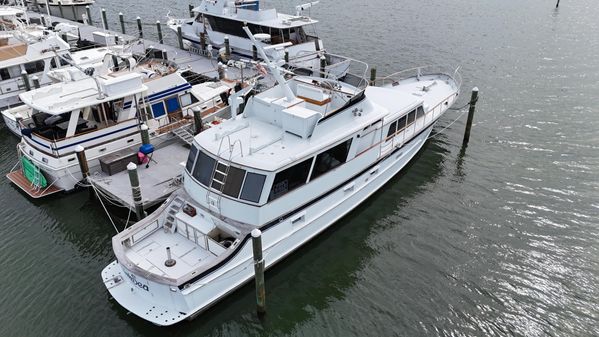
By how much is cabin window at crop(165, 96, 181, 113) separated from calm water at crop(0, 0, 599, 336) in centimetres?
474

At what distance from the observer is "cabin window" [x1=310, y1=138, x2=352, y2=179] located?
12.4m

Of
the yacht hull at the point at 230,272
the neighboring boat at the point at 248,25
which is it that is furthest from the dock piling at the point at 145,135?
the neighboring boat at the point at 248,25

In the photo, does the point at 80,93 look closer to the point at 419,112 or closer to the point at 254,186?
the point at 254,186

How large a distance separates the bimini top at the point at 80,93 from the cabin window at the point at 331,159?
8.02 meters

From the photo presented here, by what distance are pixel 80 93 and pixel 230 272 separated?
376 inches

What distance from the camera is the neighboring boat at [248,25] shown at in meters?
24.8

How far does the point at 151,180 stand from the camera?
15242 mm

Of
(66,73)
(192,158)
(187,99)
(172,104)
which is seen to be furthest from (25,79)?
(192,158)

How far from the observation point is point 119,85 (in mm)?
16156

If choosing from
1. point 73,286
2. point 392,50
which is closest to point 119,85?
point 73,286

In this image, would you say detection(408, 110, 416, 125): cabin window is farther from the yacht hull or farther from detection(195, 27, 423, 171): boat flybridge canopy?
the yacht hull

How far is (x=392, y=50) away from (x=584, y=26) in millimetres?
15764

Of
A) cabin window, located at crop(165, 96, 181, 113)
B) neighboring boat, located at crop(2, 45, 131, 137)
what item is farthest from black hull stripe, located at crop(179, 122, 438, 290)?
neighboring boat, located at crop(2, 45, 131, 137)

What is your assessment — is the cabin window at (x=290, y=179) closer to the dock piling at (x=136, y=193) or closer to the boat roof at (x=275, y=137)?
the boat roof at (x=275, y=137)
